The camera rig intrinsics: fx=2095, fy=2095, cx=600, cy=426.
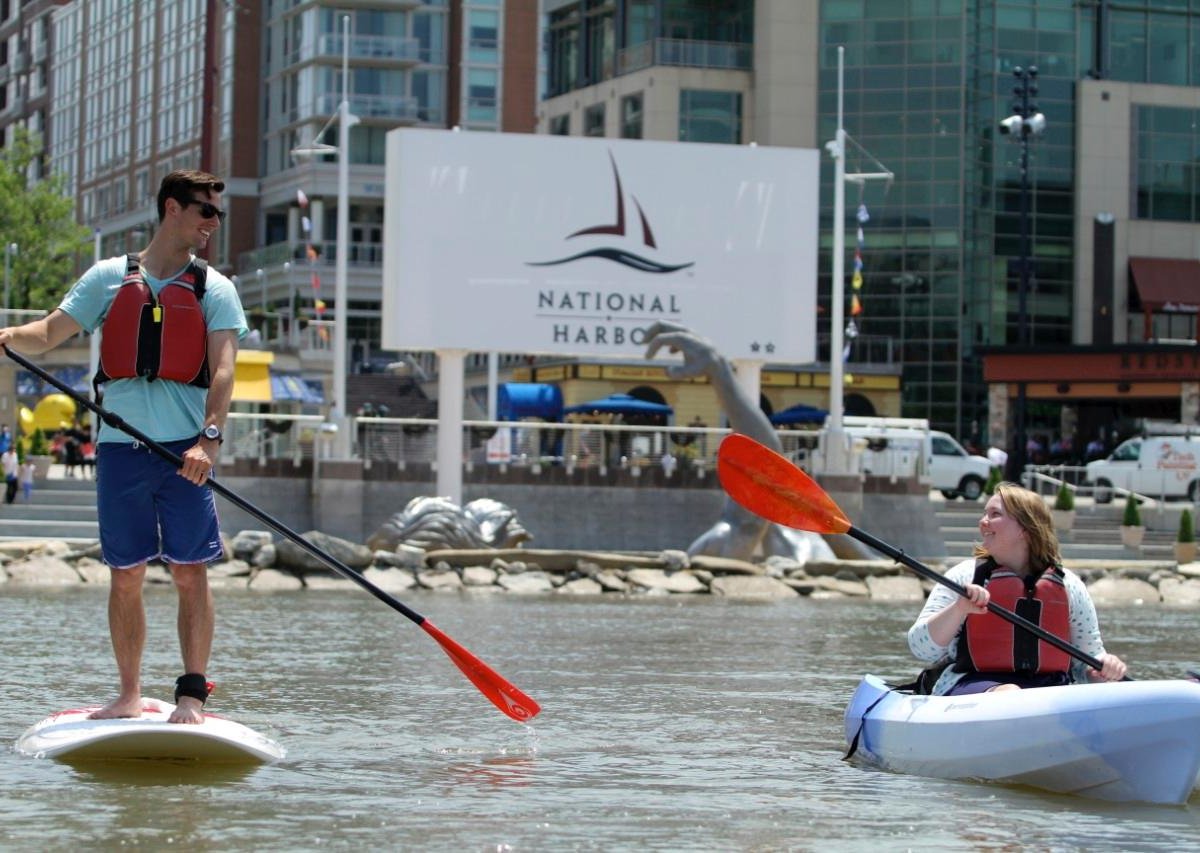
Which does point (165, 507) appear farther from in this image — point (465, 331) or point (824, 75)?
point (824, 75)

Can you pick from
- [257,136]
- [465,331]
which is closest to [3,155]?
[257,136]

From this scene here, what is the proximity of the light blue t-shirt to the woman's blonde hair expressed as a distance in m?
2.99

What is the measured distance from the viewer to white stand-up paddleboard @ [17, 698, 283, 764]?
7.58m

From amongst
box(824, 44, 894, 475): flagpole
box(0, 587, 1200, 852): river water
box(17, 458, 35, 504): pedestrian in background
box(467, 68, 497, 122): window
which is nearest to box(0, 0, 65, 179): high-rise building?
box(467, 68, 497, 122): window

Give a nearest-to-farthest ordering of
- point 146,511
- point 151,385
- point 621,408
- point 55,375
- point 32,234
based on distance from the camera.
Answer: point 146,511 < point 151,385 < point 621,408 < point 55,375 < point 32,234

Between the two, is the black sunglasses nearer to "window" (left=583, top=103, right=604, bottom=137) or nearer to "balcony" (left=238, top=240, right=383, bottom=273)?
"window" (left=583, top=103, right=604, bottom=137)

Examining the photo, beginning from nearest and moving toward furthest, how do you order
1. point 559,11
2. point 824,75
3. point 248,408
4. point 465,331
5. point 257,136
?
point 465,331
point 248,408
point 824,75
point 559,11
point 257,136

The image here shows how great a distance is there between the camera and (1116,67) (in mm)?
62125

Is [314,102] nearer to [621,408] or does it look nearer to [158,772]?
[621,408]

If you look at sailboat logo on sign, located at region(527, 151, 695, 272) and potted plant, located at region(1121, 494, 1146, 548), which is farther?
potted plant, located at region(1121, 494, 1146, 548)

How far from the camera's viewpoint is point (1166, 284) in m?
60.2

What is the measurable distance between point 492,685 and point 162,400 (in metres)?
1.80

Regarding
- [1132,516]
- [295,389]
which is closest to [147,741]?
[1132,516]

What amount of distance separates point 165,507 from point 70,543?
1883 cm
